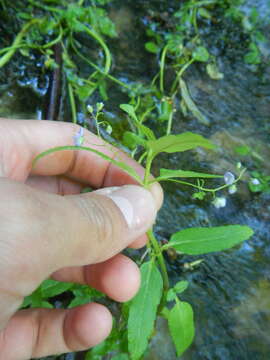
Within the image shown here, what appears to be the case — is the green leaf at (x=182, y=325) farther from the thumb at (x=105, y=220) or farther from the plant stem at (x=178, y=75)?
the plant stem at (x=178, y=75)

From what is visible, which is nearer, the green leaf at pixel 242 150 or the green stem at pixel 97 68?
the green leaf at pixel 242 150

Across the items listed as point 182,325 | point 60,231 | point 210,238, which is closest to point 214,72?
point 210,238

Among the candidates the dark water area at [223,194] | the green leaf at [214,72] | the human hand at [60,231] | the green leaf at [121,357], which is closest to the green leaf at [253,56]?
the dark water area at [223,194]

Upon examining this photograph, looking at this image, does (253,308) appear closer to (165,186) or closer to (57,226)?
(165,186)

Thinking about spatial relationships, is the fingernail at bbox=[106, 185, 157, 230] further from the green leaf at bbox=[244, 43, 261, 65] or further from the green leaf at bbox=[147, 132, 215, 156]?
the green leaf at bbox=[244, 43, 261, 65]

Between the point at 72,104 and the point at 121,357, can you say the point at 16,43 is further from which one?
the point at 121,357

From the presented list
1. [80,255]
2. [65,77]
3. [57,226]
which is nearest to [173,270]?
[80,255]
